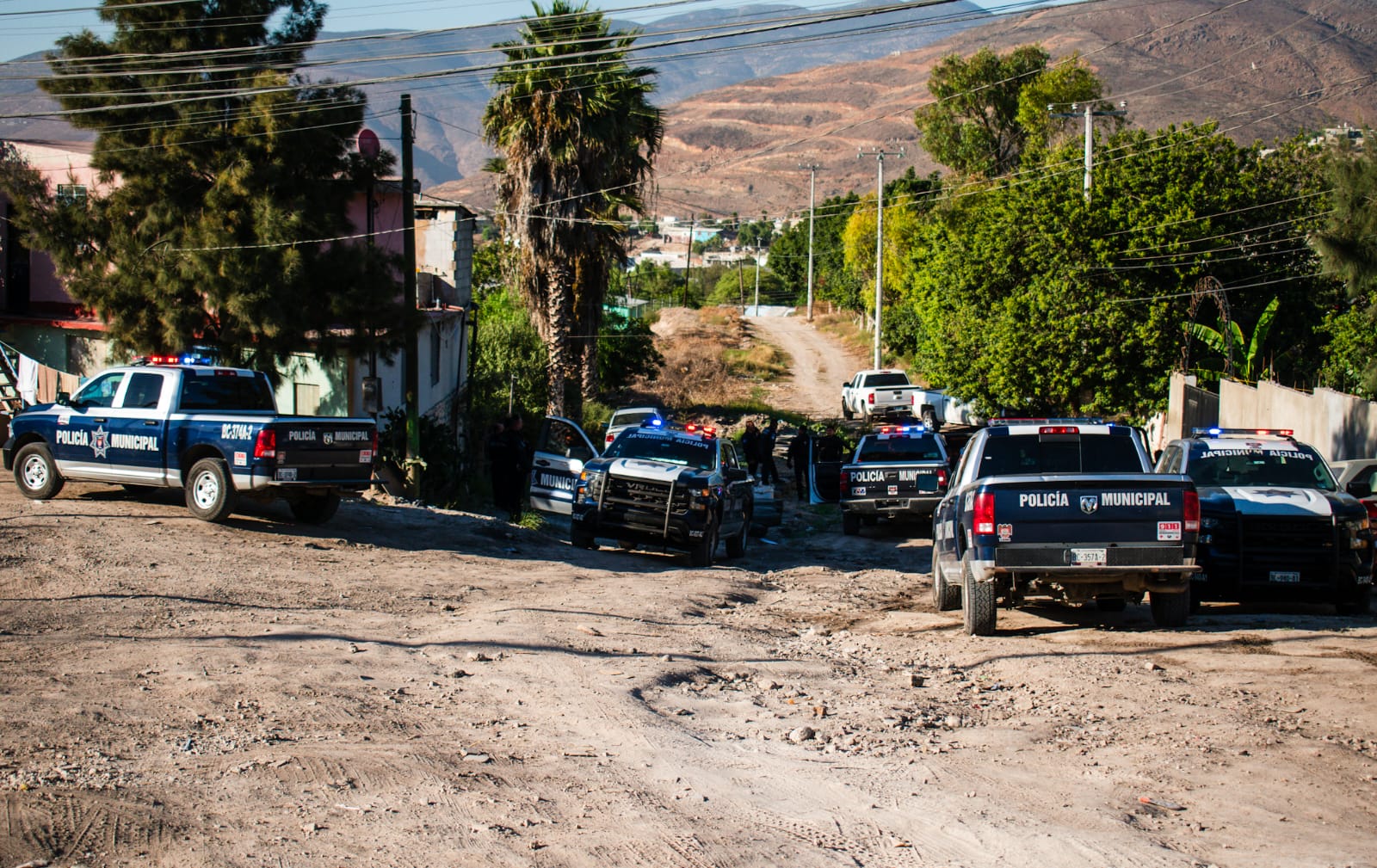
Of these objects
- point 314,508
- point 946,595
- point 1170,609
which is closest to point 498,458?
point 314,508

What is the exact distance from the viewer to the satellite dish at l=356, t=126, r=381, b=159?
71.6 feet

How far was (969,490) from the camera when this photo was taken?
11.0 meters

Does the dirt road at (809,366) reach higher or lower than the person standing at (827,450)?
higher

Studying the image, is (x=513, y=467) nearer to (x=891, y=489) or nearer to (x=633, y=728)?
(x=891, y=489)

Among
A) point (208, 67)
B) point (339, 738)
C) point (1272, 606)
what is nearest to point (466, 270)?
point (208, 67)

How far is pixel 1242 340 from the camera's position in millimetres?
32062

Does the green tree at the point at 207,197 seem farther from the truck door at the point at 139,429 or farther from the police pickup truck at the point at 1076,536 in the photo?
the police pickup truck at the point at 1076,536

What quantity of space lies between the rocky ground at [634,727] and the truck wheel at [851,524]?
8.31 meters

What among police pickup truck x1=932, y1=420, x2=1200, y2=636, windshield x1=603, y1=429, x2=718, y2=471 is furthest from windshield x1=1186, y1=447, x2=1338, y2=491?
windshield x1=603, y1=429, x2=718, y2=471

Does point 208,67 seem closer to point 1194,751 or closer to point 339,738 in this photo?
point 339,738

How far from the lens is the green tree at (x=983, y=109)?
67500mm

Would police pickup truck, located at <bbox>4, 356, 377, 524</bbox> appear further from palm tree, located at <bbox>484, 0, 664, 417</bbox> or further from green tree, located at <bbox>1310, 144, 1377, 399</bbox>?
green tree, located at <bbox>1310, 144, 1377, 399</bbox>

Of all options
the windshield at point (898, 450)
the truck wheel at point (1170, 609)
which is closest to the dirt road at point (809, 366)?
the windshield at point (898, 450)

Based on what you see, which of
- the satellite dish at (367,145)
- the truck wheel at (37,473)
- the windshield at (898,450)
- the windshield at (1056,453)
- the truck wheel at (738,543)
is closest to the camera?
the windshield at (1056,453)
